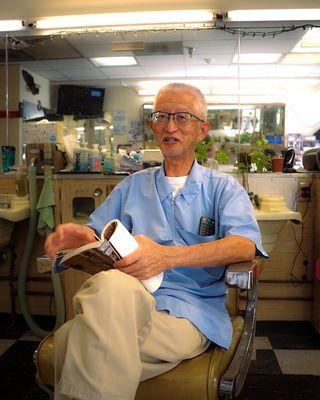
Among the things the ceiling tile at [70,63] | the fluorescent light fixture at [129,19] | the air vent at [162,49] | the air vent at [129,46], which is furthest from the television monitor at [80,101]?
the fluorescent light fixture at [129,19]

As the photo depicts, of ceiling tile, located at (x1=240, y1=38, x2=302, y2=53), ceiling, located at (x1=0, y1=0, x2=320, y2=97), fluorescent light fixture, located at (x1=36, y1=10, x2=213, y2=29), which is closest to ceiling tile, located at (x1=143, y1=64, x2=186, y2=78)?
ceiling, located at (x1=0, y1=0, x2=320, y2=97)

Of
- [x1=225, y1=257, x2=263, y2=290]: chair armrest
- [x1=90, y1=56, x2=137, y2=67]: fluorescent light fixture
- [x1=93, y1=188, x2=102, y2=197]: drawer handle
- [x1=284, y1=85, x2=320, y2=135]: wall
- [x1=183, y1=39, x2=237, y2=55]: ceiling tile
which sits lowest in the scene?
[x1=225, y1=257, x2=263, y2=290]: chair armrest

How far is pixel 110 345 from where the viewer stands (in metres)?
0.98

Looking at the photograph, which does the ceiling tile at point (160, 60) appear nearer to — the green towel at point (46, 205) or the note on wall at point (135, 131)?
the note on wall at point (135, 131)

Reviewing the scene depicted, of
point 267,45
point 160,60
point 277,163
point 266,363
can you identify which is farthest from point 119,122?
point 266,363

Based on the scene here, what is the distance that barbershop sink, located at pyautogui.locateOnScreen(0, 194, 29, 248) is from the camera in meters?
2.56

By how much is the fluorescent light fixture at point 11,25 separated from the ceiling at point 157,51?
0.09m

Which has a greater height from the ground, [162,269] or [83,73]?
[83,73]

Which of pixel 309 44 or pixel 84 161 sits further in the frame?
pixel 309 44

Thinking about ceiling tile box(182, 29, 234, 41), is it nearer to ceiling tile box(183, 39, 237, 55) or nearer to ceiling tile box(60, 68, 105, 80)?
ceiling tile box(183, 39, 237, 55)

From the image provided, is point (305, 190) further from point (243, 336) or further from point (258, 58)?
point (258, 58)

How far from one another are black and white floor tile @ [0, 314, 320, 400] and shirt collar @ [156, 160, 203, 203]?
1166 mm

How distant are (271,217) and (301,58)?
4.04 meters

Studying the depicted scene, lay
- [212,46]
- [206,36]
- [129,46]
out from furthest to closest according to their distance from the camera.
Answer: [212,46], [206,36], [129,46]
